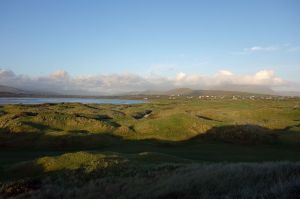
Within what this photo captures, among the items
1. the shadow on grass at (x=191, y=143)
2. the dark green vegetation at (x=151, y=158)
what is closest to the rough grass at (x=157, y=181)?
the dark green vegetation at (x=151, y=158)

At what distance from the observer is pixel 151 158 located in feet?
107

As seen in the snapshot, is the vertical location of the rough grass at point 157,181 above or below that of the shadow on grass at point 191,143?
above

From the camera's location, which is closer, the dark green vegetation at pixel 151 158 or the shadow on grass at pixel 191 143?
the dark green vegetation at pixel 151 158

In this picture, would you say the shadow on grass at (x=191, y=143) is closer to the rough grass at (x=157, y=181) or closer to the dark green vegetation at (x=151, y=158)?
the dark green vegetation at (x=151, y=158)

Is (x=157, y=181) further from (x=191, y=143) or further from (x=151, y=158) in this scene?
(x=191, y=143)

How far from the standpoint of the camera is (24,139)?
166 ft

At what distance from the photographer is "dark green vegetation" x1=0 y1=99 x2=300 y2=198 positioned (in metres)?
16.8

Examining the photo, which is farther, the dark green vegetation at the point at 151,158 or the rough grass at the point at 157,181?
the dark green vegetation at the point at 151,158

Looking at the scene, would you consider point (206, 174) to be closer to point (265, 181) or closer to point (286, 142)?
point (265, 181)

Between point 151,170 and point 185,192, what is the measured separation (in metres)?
Answer: 9.09

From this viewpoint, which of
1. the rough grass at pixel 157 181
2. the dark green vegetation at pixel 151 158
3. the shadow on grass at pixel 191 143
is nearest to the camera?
the rough grass at pixel 157 181

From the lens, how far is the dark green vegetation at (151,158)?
16.8 metres

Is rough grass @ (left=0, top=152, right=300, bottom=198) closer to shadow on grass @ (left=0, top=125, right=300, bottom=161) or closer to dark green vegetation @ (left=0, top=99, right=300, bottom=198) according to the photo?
dark green vegetation @ (left=0, top=99, right=300, bottom=198)

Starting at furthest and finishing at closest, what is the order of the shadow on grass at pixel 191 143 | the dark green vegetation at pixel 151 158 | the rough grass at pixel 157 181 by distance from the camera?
1. the shadow on grass at pixel 191 143
2. the dark green vegetation at pixel 151 158
3. the rough grass at pixel 157 181
